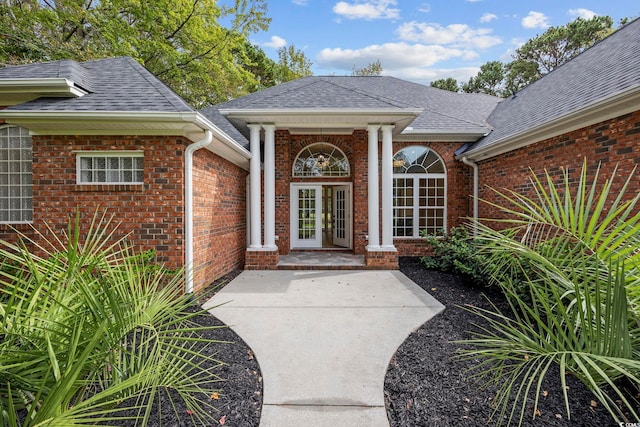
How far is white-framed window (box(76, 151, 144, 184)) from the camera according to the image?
4.91 m

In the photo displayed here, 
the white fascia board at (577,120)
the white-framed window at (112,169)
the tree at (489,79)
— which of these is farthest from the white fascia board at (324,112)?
the tree at (489,79)

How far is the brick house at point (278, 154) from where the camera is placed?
4.77m

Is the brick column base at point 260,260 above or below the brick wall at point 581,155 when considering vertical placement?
below

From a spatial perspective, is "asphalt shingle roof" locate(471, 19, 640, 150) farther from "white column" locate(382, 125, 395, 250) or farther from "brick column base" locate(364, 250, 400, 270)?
"brick column base" locate(364, 250, 400, 270)

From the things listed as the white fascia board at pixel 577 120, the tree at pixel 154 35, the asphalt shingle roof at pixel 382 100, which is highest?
the tree at pixel 154 35

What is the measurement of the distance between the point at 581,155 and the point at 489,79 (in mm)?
25094

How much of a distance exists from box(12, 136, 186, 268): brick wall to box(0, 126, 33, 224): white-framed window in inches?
33.2

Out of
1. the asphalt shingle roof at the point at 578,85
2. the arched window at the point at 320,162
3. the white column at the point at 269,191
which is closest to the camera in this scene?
the asphalt shingle roof at the point at 578,85

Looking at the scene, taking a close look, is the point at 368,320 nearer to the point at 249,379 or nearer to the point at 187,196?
the point at 249,379

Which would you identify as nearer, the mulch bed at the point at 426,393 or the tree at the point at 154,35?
the mulch bed at the point at 426,393

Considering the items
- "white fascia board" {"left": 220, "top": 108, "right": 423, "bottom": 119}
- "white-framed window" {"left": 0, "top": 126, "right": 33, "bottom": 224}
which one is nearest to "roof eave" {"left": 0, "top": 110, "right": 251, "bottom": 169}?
"white-framed window" {"left": 0, "top": 126, "right": 33, "bottom": 224}

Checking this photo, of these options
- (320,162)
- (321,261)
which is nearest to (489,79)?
(320,162)

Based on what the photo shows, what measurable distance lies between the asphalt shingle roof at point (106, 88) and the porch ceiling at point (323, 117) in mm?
1531

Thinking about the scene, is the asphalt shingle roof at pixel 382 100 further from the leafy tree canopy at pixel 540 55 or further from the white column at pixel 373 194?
the leafy tree canopy at pixel 540 55
